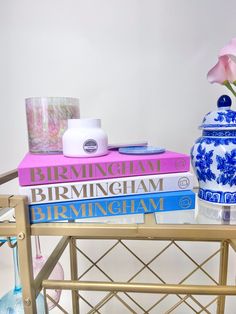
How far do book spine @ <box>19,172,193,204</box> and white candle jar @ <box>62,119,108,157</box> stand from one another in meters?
0.06

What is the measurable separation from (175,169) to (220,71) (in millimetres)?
193

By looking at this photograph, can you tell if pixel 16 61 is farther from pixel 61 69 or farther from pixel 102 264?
pixel 102 264

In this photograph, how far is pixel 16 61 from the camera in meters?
0.61

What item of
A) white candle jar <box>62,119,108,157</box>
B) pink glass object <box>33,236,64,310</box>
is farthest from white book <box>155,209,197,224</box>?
pink glass object <box>33,236,64,310</box>

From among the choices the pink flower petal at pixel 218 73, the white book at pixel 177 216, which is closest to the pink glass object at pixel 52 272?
the white book at pixel 177 216

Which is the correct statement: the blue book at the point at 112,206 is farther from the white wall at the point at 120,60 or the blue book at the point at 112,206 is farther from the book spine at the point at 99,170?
the white wall at the point at 120,60

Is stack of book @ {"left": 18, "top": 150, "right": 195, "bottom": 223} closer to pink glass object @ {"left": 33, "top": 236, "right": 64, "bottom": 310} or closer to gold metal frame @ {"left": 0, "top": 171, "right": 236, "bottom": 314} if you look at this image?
gold metal frame @ {"left": 0, "top": 171, "right": 236, "bottom": 314}

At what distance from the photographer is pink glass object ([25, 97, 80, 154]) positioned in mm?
438

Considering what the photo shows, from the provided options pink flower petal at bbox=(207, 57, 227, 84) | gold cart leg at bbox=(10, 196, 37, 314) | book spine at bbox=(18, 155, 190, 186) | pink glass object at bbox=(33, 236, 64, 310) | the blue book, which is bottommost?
pink glass object at bbox=(33, 236, 64, 310)

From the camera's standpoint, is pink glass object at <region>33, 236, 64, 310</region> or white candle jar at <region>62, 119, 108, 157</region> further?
pink glass object at <region>33, 236, 64, 310</region>

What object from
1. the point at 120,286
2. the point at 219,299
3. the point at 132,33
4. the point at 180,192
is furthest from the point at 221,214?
the point at 132,33

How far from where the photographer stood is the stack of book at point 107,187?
1.08ft

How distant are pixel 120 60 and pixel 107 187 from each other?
392 millimetres

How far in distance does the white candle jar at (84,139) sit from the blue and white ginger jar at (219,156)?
0.52ft
